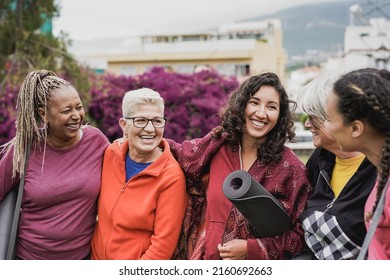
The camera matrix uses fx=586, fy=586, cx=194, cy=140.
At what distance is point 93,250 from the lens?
113 inches

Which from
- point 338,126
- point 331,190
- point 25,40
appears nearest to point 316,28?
point 25,40

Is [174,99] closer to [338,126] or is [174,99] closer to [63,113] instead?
[63,113]

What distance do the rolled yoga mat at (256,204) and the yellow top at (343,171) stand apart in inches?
10.5

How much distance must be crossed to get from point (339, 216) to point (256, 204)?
0.36m

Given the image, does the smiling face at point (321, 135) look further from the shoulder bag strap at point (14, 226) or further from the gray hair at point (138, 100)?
the shoulder bag strap at point (14, 226)

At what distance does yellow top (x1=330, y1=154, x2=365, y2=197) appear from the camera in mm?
2596

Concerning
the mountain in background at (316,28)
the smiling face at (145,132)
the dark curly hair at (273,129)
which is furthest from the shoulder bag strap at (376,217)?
the mountain in background at (316,28)

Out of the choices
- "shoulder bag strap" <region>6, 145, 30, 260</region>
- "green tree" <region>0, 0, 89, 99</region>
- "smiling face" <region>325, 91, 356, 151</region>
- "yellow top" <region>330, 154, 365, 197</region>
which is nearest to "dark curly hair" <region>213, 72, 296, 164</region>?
"yellow top" <region>330, 154, 365, 197</region>

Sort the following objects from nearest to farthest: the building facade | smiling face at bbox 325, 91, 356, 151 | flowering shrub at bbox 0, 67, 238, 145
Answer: smiling face at bbox 325, 91, 356, 151
flowering shrub at bbox 0, 67, 238, 145
the building facade

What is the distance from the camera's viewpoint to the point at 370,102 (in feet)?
6.73

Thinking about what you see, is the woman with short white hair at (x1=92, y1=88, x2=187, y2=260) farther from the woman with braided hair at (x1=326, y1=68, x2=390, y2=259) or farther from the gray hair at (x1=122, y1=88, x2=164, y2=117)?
the woman with braided hair at (x1=326, y1=68, x2=390, y2=259)

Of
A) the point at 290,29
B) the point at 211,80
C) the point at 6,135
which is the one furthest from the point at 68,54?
the point at 290,29

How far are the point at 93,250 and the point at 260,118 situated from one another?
3.41 feet

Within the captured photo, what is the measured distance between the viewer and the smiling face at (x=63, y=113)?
277 cm
